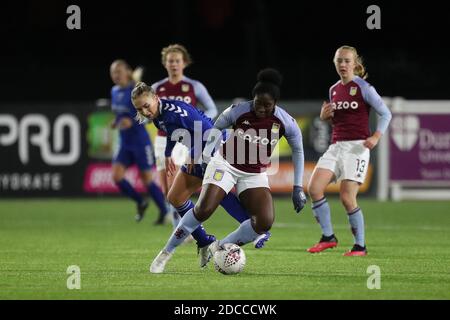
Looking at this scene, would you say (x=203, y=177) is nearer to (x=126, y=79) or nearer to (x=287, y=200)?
(x=126, y=79)

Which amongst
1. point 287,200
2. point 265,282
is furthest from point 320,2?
point 265,282

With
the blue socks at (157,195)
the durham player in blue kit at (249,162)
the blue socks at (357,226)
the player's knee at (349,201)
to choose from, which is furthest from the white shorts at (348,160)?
the blue socks at (157,195)

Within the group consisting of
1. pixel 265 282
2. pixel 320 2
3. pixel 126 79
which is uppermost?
pixel 320 2

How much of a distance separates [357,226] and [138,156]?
16.6 feet

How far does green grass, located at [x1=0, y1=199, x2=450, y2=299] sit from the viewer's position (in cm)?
796

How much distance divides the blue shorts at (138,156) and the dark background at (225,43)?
6.27 m

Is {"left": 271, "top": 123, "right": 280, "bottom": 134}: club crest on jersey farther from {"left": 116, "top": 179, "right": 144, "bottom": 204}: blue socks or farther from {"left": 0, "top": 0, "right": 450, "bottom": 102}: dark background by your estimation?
{"left": 0, "top": 0, "right": 450, "bottom": 102}: dark background

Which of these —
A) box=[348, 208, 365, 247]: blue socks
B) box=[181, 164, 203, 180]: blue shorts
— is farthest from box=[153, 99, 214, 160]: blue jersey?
box=[348, 208, 365, 247]: blue socks

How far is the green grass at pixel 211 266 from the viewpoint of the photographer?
26.1ft

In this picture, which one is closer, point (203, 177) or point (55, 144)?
point (203, 177)

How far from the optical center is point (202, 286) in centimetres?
827

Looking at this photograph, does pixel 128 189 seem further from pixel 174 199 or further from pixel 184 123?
pixel 184 123

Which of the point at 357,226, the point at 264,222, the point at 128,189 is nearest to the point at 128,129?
the point at 128,189
